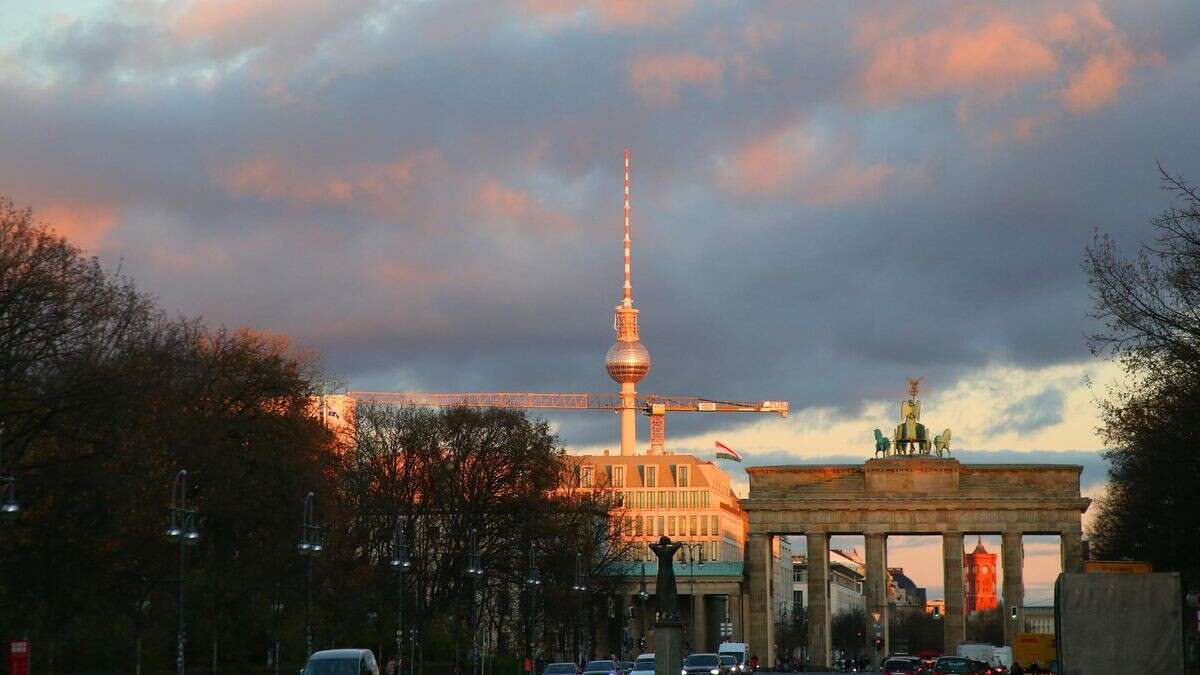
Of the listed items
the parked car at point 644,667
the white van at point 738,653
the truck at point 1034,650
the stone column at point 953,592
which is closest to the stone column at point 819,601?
the stone column at point 953,592

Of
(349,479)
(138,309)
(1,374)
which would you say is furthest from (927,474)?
(1,374)

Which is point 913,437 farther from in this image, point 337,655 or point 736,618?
point 337,655

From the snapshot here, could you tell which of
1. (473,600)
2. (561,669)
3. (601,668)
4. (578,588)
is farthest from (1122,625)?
(578,588)

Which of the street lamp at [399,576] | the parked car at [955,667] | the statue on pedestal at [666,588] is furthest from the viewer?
the street lamp at [399,576]

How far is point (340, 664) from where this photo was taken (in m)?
49.9

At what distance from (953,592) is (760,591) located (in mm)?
14273

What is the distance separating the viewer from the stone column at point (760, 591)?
144m

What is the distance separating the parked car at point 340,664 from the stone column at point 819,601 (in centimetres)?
9380

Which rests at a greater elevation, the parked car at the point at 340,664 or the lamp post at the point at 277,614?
the lamp post at the point at 277,614

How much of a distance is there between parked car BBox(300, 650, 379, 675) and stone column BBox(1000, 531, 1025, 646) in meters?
95.2

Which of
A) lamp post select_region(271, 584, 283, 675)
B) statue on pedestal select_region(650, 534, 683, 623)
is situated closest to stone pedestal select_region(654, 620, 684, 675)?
statue on pedestal select_region(650, 534, 683, 623)

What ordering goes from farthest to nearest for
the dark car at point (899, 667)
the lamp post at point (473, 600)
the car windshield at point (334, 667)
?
the lamp post at point (473, 600) → the dark car at point (899, 667) → the car windshield at point (334, 667)

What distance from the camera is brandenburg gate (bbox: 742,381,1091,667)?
142m

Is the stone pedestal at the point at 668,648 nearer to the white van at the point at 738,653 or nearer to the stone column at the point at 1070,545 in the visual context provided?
the white van at the point at 738,653
